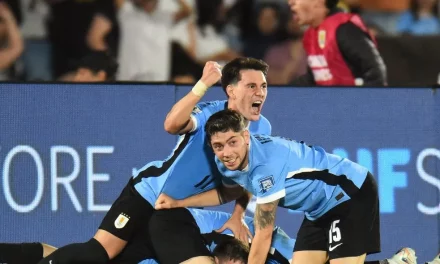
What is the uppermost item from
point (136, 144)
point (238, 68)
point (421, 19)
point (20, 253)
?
point (421, 19)

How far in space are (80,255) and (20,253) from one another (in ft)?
1.66

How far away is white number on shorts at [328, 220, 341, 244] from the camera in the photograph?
7046 mm

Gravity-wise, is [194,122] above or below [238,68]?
below

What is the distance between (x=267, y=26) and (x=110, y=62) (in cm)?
273

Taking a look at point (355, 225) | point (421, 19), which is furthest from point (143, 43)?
point (355, 225)

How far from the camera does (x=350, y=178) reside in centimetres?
706

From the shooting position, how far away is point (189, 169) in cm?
737

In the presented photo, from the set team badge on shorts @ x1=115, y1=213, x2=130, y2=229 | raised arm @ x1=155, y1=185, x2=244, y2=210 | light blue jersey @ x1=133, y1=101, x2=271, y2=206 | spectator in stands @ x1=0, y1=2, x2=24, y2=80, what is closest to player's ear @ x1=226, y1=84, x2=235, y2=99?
light blue jersey @ x1=133, y1=101, x2=271, y2=206

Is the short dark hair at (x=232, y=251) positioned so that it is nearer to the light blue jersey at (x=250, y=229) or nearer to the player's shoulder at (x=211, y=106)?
the light blue jersey at (x=250, y=229)

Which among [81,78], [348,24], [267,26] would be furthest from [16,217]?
[267,26]

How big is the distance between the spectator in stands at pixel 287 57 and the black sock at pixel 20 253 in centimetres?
439

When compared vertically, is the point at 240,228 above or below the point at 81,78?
below

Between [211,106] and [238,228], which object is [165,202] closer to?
[238,228]

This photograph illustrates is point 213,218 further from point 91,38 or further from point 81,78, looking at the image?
point 91,38
